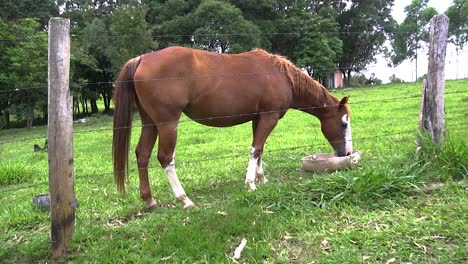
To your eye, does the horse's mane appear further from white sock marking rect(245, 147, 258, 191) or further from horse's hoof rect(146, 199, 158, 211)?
horse's hoof rect(146, 199, 158, 211)

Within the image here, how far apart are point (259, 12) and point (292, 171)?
32.5 m

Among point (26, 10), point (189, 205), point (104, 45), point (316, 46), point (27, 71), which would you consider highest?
point (26, 10)

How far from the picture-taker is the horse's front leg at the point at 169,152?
4.49 meters

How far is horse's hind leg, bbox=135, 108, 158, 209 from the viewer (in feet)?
15.3

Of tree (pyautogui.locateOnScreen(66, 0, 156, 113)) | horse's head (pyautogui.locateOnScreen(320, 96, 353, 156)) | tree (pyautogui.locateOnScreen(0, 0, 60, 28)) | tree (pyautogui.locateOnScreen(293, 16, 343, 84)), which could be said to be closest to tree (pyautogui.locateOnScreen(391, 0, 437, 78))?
tree (pyautogui.locateOnScreen(293, 16, 343, 84))

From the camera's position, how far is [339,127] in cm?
604

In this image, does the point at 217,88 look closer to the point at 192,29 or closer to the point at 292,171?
the point at 292,171

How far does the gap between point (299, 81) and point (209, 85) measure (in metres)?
1.49

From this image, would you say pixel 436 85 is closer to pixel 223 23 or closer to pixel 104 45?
pixel 223 23

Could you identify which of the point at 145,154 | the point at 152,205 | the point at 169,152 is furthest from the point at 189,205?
the point at 145,154

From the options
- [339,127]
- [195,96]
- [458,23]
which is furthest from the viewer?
[458,23]

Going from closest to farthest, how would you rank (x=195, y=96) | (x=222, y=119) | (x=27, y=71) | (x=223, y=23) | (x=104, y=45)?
(x=195, y=96), (x=222, y=119), (x=27, y=71), (x=104, y=45), (x=223, y=23)

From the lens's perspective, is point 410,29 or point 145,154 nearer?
point 145,154

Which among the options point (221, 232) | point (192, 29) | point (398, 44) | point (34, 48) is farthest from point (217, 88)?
point (398, 44)
